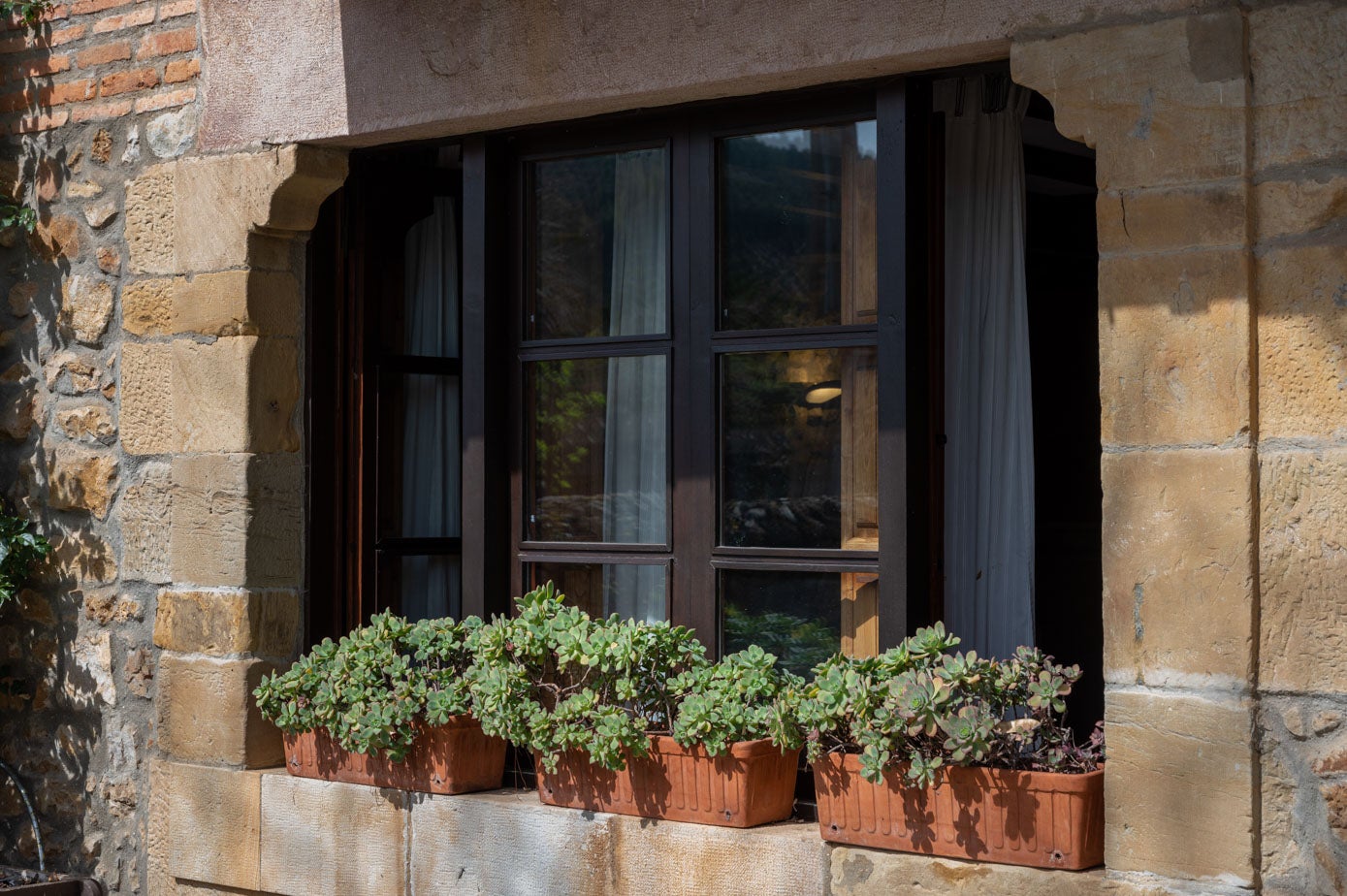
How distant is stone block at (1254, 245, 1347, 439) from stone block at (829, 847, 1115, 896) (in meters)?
0.94

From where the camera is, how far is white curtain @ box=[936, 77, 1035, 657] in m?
3.88

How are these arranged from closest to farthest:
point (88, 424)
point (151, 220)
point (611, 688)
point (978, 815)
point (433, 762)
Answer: point (978, 815) → point (611, 688) → point (433, 762) → point (151, 220) → point (88, 424)

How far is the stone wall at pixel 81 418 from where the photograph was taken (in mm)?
4500

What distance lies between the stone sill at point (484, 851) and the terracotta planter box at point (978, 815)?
0.03m

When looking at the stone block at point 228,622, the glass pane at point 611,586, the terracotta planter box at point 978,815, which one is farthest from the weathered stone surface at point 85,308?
the terracotta planter box at point 978,815

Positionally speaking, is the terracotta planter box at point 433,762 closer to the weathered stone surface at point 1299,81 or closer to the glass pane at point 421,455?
the glass pane at point 421,455

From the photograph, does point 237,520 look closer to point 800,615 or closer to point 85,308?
point 85,308

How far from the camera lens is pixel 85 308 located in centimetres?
458

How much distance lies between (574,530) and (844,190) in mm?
1159

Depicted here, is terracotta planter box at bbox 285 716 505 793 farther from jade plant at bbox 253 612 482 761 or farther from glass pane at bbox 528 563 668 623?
glass pane at bbox 528 563 668 623

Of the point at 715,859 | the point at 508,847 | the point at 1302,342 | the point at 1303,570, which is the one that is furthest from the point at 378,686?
the point at 1302,342

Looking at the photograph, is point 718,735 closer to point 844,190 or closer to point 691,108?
point 844,190

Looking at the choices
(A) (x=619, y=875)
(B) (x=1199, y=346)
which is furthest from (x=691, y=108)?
(A) (x=619, y=875)

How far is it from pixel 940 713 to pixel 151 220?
2709 millimetres
